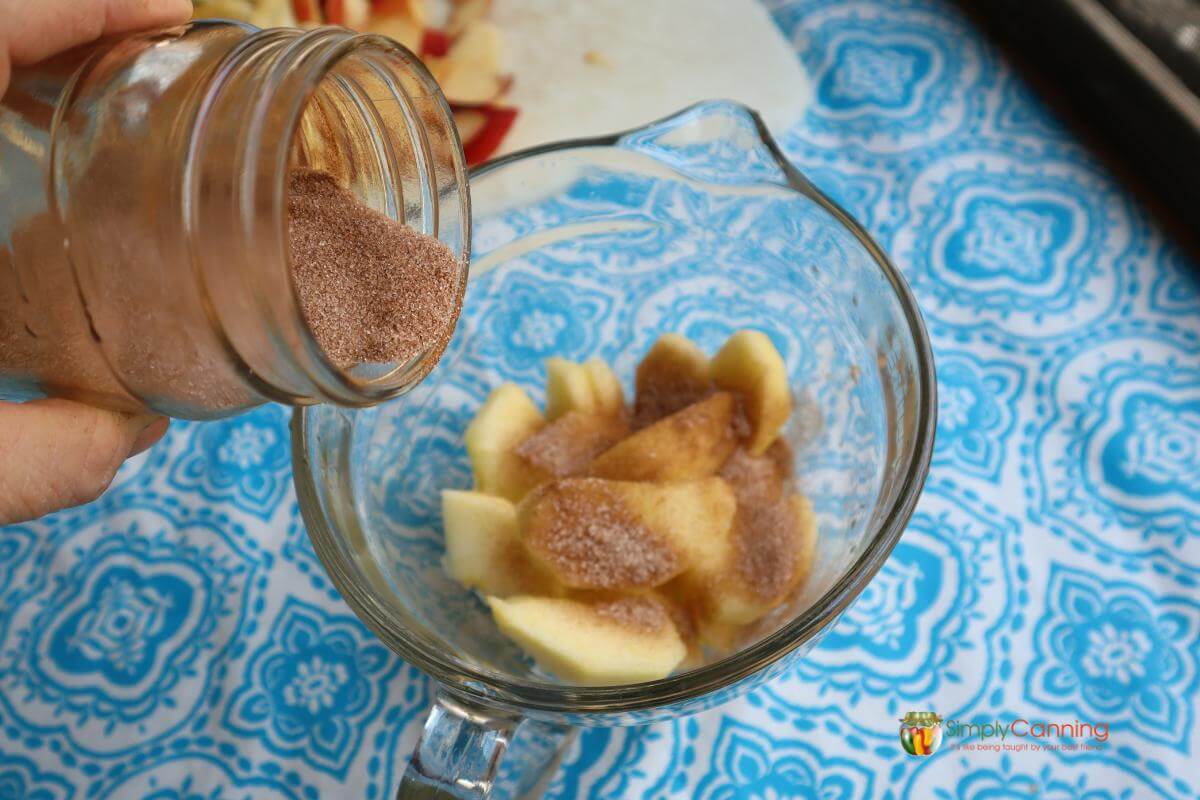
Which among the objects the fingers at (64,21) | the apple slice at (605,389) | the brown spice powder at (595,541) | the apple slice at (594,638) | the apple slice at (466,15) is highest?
the apple slice at (466,15)

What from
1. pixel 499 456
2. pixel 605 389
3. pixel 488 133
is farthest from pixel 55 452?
pixel 488 133

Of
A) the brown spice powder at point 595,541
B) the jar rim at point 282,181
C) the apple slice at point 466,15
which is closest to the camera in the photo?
the jar rim at point 282,181

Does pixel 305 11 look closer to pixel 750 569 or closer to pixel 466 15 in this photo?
pixel 466 15

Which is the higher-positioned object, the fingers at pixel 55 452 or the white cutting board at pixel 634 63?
the white cutting board at pixel 634 63

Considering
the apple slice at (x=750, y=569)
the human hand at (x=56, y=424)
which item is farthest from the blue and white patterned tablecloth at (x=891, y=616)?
the human hand at (x=56, y=424)

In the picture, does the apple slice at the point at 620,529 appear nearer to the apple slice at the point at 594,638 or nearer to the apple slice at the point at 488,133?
the apple slice at the point at 594,638

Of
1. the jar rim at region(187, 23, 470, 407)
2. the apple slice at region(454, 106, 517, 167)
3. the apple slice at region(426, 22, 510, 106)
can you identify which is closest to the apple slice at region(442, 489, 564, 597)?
the jar rim at region(187, 23, 470, 407)

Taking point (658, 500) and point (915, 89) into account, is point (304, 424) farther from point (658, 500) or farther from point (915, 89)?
point (915, 89)
